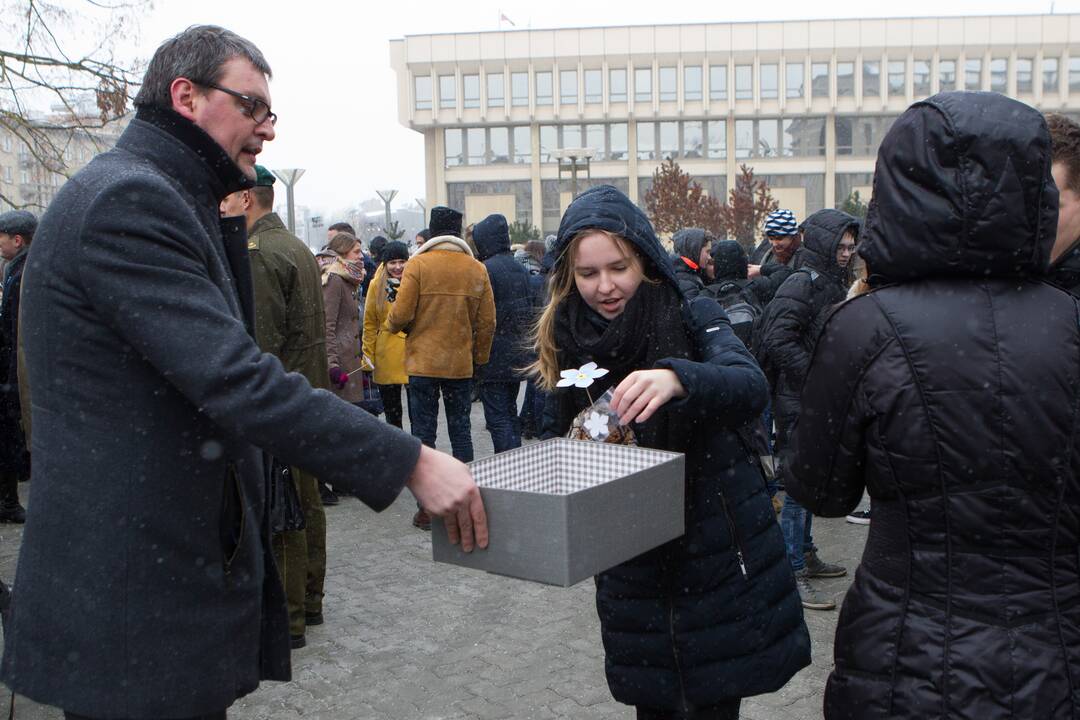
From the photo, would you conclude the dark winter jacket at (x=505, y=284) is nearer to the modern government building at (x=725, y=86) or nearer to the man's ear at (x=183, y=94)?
the man's ear at (x=183, y=94)

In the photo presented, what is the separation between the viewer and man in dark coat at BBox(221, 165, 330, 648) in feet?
17.0

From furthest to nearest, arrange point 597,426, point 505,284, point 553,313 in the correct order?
point 505,284
point 553,313
point 597,426

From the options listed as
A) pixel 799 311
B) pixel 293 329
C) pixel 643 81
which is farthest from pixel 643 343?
pixel 643 81

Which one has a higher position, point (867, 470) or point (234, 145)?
point (234, 145)

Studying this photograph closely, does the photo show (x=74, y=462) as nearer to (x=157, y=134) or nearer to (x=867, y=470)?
(x=157, y=134)

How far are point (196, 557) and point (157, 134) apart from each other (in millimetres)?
962

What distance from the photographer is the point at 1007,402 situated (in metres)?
2.00

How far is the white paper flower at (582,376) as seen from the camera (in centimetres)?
270

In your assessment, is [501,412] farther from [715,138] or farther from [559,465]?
[715,138]

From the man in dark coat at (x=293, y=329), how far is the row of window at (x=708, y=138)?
57.9 m

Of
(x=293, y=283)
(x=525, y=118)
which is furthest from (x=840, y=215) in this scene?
(x=525, y=118)

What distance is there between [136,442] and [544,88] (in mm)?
62039

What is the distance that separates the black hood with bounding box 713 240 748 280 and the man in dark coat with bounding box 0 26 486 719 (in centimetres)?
543

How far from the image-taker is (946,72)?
2420 inches
